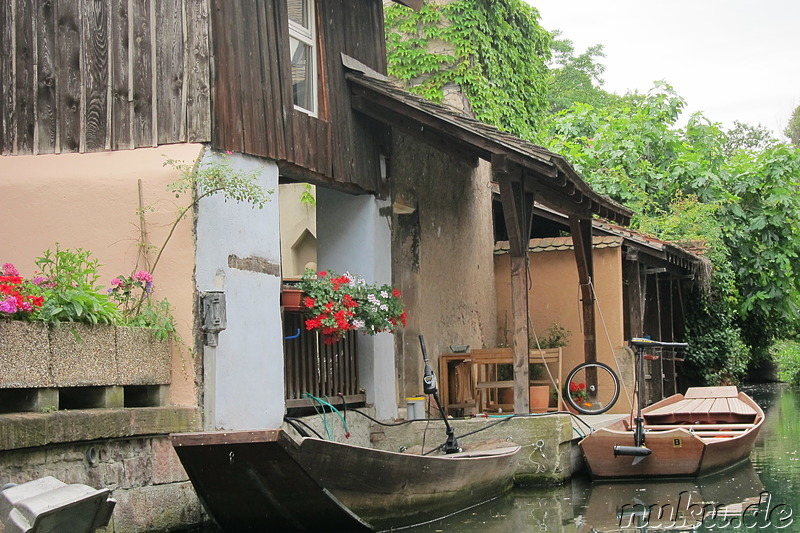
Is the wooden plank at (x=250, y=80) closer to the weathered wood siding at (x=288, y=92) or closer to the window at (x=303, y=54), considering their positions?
the weathered wood siding at (x=288, y=92)

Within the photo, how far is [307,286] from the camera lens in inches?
388

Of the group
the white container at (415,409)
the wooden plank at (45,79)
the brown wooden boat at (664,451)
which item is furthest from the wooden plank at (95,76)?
the brown wooden boat at (664,451)

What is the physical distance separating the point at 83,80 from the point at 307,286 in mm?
2759

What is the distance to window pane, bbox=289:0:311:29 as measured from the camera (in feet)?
33.2

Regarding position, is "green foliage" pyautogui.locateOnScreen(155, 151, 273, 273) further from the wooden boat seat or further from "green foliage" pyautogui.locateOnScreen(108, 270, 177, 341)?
the wooden boat seat

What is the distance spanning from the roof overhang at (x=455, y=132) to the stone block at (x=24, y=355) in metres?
5.06

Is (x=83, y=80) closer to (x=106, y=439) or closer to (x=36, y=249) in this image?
(x=36, y=249)

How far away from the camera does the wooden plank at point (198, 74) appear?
27.8 ft

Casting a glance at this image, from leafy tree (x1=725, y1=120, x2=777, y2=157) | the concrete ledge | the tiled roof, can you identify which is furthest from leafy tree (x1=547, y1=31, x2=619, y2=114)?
the concrete ledge

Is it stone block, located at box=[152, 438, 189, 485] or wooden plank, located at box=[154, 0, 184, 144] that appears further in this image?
wooden plank, located at box=[154, 0, 184, 144]

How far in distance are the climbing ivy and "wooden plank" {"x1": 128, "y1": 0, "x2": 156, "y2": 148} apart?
8.16 meters

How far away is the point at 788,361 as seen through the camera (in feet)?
113

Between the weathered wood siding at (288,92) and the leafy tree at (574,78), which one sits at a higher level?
the leafy tree at (574,78)
